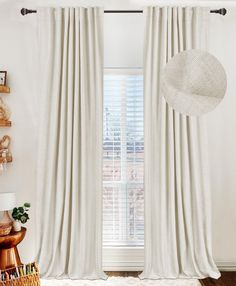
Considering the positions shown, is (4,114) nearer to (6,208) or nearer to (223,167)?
(6,208)

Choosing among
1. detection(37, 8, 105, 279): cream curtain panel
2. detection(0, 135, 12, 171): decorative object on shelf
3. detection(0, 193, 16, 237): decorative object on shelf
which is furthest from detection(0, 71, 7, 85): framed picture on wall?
detection(0, 193, 16, 237): decorative object on shelf

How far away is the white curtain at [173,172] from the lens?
9.86ft

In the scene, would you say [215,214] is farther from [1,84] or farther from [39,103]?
[1,84]

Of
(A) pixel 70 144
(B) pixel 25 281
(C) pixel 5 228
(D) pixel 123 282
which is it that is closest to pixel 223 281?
(D) pixel 123 282

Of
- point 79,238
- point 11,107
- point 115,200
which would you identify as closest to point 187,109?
point 115,200

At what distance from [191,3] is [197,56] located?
0.93 meters

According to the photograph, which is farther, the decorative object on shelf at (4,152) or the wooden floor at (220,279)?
the decorative object on shelf at (4,152)

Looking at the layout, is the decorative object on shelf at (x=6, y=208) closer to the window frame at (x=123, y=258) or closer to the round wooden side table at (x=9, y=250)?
the round wooden side table at (x=9, y=250)

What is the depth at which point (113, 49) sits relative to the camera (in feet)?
10.8

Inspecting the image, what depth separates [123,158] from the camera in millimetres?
3336

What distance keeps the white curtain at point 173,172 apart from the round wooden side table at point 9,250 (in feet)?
3.70

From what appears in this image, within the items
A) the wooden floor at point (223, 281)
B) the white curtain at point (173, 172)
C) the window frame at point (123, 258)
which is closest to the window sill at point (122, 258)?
the window frame at point (123, 258)

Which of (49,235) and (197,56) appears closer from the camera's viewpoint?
(197,56)

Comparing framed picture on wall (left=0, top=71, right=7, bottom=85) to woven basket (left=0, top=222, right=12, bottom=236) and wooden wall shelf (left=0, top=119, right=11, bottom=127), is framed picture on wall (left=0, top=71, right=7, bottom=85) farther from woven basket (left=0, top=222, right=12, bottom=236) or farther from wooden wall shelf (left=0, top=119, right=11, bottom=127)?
woven basket (left=0, top=222, right=12, bottom=236)
